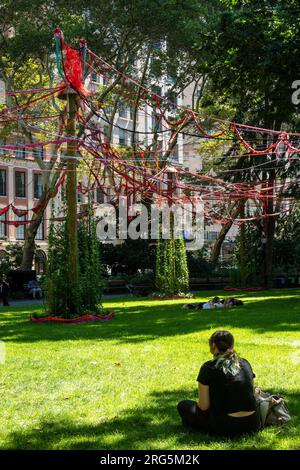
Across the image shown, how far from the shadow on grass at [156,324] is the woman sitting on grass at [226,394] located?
22.0ft

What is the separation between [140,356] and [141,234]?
25591 mm

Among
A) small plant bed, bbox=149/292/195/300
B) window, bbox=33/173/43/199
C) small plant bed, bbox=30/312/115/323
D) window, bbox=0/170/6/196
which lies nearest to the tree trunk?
small plant bed, bbox=149/292/195/300

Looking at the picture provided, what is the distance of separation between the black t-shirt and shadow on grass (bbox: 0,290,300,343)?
6786 millimetres

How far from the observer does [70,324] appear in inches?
633

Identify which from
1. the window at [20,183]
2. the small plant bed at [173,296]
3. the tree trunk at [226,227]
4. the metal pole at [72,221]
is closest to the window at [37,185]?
the window at [20,183]

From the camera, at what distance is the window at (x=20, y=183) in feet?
181

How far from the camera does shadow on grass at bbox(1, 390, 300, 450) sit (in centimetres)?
555

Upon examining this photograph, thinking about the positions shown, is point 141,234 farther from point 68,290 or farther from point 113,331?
point 113,331

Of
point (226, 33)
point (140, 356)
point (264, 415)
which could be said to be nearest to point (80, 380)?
point (140, 356)

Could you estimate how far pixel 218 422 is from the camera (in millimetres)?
5711

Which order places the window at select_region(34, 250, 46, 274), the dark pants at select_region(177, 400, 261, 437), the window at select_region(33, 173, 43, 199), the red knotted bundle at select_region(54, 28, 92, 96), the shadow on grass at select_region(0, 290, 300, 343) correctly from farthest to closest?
the window at select_region(33, 173, 43, 199), the window at select_region(34, 250, 46, 274), the red knotted bundle at select_region(54, 28, 92, 96), the shadow on grass at select_region(0, 290, 300, 343), the dark pants at select_region(177, 400, 261, 437)

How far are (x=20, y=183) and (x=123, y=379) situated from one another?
160ft

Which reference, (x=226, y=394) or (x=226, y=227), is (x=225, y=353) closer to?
(x=226, y=394)

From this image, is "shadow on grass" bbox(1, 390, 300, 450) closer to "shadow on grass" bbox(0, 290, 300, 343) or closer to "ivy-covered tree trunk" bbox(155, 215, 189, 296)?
"shadow on grass" bbox(0, 290, 300, 343)
